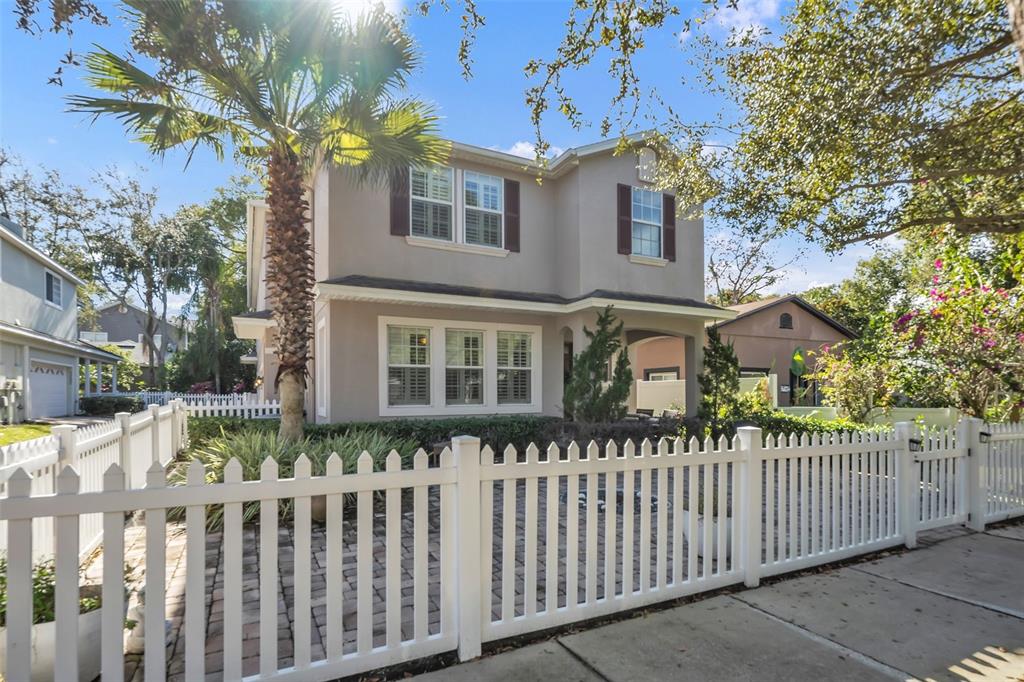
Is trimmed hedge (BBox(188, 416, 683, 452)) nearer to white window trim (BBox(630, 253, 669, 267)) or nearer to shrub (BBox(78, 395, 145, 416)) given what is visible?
white window trim (BBox(630, 253, 669, 267))

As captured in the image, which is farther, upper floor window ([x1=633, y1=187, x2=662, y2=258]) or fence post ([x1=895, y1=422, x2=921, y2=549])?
upper floor window ([x1=633, y1=187, x2=662, y2=258])

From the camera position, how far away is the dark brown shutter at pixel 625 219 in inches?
464

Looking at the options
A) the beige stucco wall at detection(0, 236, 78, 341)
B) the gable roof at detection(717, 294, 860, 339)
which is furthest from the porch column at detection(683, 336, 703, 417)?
the beige stucco wall at detection(0, 236, 78, 341)

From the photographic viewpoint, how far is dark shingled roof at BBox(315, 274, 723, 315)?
31.0ft

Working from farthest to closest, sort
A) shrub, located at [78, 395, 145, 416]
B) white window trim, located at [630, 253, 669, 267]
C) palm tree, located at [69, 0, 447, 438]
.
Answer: shrub, located at [78, 395, 145, 416] → white window trim, located at [630, 253, 669, 267] → palm tree, located at [69, 0, 447, 438]

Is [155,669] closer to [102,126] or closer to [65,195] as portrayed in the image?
[102,126]

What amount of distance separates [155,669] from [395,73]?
7.63 metres

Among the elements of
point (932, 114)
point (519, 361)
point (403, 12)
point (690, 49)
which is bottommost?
point (519, 361)

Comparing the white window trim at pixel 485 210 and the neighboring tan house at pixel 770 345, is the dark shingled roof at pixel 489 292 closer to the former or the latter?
the white window trim at pixel 485 210

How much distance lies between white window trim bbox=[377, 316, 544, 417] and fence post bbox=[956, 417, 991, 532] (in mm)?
7231

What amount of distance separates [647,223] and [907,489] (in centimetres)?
825

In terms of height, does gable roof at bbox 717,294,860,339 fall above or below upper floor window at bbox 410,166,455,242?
below

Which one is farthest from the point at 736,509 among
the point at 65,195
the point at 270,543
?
the point at 65,195

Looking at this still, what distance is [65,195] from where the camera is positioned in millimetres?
27984
